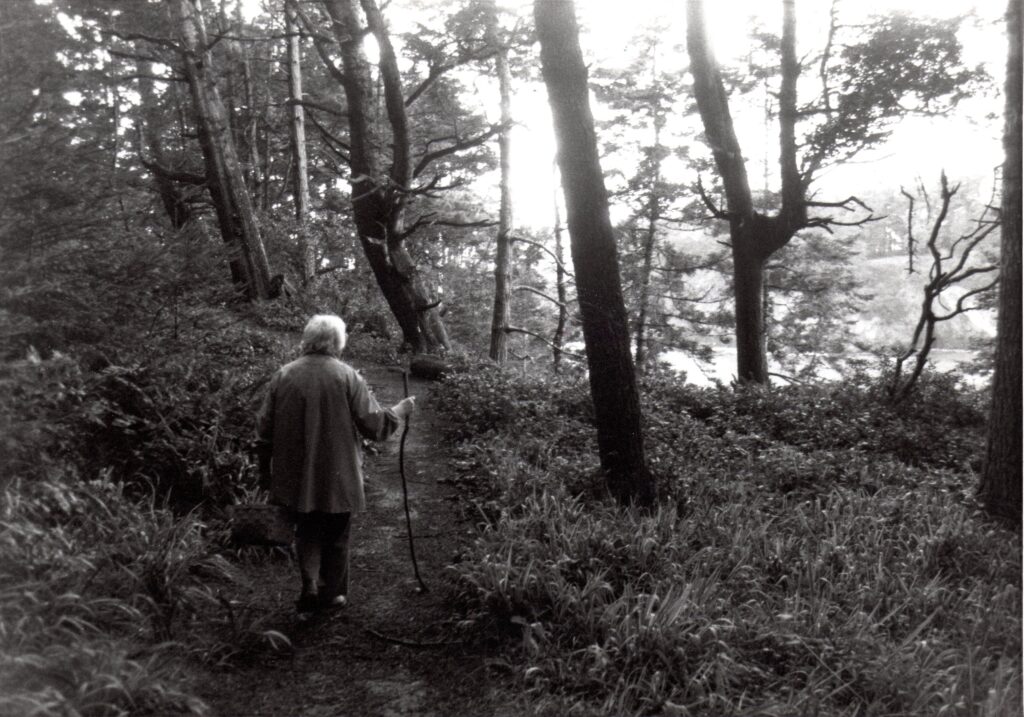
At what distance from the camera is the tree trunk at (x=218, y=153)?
12773mm

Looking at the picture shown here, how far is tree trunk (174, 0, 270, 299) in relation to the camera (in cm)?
1277

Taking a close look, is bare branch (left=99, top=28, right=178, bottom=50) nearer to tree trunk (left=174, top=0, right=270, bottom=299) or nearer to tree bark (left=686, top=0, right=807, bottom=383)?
tree trunk (left=174, top=0, right=270, bottom=299)

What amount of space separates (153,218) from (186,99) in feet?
39.4

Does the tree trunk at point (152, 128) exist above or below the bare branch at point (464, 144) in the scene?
above

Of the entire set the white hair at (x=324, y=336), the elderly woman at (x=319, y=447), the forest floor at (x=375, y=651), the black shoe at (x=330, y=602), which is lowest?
the forest floor at (x=375, y=651)

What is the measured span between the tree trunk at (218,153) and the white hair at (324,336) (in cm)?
909

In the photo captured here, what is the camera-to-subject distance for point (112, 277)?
4.94m

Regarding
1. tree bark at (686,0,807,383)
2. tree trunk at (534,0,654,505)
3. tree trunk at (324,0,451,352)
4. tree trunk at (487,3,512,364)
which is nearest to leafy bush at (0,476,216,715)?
tree trunk at (534,0,654,505)

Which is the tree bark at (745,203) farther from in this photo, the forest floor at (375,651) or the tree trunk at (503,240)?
the forest floor at (375,651)

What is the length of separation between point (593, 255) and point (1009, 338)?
3.73 metres

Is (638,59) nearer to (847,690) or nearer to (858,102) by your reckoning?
(858,102)

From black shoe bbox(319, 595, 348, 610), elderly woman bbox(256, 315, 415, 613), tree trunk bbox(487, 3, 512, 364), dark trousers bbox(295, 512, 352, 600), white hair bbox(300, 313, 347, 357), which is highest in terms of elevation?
tree trunk bbox(487, 3, 512, 364)

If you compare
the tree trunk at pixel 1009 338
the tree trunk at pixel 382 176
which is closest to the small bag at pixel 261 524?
the tree trunk at pixel 1009 338

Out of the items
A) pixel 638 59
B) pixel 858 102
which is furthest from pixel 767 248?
pixel 638 59
